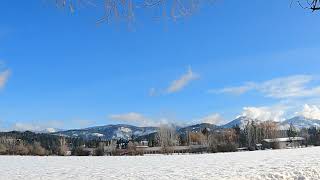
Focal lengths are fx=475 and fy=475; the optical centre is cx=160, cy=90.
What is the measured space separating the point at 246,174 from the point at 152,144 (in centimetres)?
13008

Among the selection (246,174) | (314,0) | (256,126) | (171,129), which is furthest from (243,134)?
(314,0)

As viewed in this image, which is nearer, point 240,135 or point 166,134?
point 166,134

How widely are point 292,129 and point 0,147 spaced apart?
328ft

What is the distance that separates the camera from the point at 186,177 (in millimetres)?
19094

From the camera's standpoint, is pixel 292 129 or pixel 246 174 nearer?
pixel 246 174

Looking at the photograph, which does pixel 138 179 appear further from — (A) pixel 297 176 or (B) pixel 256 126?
(B) pixel 256 126

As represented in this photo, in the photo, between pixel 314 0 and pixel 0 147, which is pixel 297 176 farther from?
pixel 0 147

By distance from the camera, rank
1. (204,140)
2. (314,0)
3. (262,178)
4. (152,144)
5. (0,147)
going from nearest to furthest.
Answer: (314,0) < (262,178) < (0,147) < (204,140) < (152,144)

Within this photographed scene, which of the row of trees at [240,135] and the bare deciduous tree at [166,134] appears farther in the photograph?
the row of trees at [240,135]

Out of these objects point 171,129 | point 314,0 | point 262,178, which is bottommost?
point 262,178

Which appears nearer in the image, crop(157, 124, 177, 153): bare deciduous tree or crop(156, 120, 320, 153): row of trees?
crop(157, 124, 177, 153): bare deciduous tree

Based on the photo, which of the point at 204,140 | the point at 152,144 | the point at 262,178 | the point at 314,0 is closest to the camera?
the point at 314,0

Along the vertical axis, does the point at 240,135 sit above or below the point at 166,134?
below

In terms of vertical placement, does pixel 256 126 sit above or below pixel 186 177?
above
